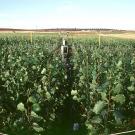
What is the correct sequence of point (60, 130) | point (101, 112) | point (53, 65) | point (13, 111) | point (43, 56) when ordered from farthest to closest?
point (43, 56) < point (53, 65) < point (60, 130) < point (13, 111) < point (101, 112)

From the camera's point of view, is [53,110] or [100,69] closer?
[53,110]

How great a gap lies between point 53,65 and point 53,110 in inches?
62.1

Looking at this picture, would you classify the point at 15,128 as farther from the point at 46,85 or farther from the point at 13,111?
the point at 46,85

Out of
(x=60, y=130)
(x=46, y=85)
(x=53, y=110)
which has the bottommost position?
(x=60, y=130)

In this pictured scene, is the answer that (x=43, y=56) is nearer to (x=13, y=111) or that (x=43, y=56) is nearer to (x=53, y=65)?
(x=53, y=65)

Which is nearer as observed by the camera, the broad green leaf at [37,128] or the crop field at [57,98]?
the broad green leaf at [37,128]

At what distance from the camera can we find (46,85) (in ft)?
29.8

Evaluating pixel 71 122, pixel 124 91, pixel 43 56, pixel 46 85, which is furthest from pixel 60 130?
pixel 43 56

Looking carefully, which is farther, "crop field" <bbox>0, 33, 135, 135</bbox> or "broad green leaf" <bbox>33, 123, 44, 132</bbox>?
"crop field" <bbox>0, 33, 135, 135</bbox>

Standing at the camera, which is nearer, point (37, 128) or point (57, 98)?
point (37, 128)

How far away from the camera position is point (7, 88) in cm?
892

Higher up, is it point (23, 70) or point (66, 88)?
point (23, 70)

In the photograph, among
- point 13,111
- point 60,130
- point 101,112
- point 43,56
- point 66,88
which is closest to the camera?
point 101,112

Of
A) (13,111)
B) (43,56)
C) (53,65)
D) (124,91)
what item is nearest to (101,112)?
(13,111)
